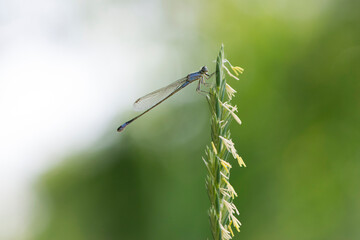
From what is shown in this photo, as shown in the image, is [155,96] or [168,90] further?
[155,96]

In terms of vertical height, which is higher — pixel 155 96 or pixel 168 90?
pixel 155 96

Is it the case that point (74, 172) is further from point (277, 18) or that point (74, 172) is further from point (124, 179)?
point (277, 18)

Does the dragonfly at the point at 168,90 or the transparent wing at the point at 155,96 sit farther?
the transparent wing at the point at 155,96

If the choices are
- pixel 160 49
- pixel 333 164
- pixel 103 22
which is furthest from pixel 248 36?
pixel 103 22

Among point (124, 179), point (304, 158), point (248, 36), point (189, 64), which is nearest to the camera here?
point (304, 158)

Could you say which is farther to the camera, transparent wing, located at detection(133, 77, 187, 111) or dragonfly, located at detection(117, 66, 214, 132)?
transparent wing, located at detection(133, 77, 187, 111)
